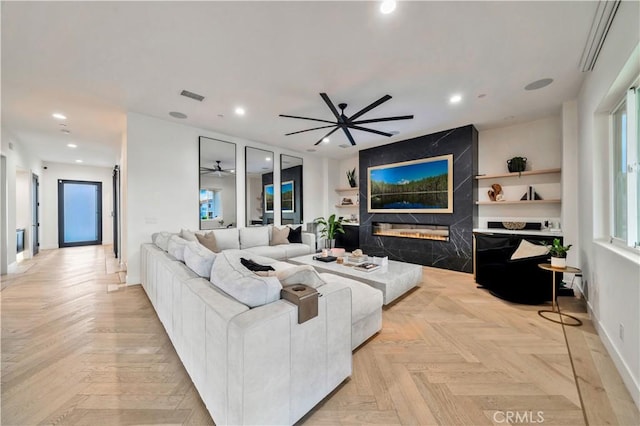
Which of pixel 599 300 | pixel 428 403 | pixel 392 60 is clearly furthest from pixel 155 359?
pixel 599 300

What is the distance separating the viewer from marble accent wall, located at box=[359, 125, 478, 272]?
474 centimetres

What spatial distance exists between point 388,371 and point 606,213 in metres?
2.78

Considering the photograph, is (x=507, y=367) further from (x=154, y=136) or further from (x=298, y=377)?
(x=154, y=136)

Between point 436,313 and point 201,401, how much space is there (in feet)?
8.09

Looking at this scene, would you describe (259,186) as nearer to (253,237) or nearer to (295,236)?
(253,237)

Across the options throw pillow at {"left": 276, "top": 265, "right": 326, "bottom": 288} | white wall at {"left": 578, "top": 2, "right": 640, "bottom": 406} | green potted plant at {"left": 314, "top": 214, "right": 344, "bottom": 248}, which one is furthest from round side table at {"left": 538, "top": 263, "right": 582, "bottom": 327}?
green potted plant at {"left": 314, "top": 214, "right": 344, "bottom": 248}

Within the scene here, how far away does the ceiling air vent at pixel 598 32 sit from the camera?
1.91 metres

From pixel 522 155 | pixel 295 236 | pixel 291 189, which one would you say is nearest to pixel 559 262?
pixel 522 155

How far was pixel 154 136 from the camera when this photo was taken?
4258 mm

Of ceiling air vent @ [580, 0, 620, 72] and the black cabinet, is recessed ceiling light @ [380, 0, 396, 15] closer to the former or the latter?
ceiling air vent @ [580, 0, 620, 72]

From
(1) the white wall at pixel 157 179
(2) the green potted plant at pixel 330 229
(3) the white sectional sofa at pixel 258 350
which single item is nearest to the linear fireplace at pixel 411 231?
(2) the green potted plant at pixel 330 229

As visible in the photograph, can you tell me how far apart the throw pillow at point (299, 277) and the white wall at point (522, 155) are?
4.63m

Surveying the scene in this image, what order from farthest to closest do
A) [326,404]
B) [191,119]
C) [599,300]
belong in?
[191,119]
[599,300]
[326,404]

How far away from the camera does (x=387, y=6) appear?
188 cm
